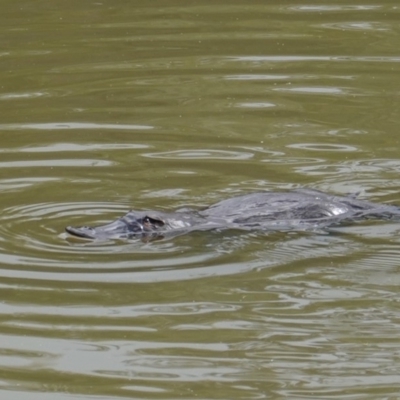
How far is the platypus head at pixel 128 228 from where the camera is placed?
24.2 ft

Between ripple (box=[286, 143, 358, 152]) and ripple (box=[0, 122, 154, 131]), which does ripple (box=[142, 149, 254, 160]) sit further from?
ripple (box=[0, 122, 154, 131])

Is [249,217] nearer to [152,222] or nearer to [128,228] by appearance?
[152,222]

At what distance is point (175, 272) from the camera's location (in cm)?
699

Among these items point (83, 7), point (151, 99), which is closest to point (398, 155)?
point (151, 99)

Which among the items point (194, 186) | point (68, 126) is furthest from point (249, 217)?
point (68, 126)

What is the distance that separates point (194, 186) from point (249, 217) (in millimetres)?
1105

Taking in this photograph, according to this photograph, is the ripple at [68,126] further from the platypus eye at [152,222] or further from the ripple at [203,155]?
the platypus eye at [152,222]

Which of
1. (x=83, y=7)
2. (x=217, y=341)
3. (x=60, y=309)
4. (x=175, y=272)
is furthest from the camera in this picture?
(x=83, y=7)

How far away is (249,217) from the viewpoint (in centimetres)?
753

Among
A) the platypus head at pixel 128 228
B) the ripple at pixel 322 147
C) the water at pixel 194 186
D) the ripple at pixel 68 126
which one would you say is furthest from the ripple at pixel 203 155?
the platypus head at pixel 128 228

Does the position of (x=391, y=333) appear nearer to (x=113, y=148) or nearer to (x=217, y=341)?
(x=217, y=341)

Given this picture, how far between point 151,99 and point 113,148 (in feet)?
4.76

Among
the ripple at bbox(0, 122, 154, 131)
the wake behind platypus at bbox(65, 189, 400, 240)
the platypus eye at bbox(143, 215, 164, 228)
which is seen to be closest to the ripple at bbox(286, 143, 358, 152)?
the ripple at bbox(0, 122, 154, 131)

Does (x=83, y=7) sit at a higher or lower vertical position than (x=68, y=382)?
higher
